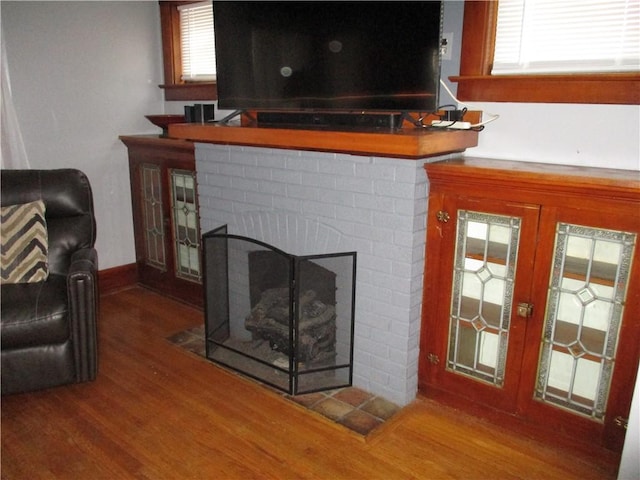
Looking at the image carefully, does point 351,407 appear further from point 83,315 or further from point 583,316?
point 83,315

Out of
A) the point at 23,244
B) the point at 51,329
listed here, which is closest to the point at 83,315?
the point at 51,329

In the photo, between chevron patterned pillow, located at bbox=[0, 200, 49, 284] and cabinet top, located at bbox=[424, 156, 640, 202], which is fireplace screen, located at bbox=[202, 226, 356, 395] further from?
chevron patterned pillow, located at bbox=[0, 200, 49, 284]

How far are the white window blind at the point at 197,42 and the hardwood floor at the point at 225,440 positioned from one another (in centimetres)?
199

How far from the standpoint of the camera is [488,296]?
6.82 feet

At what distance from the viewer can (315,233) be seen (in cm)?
241

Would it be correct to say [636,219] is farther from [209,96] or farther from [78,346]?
[209,96]

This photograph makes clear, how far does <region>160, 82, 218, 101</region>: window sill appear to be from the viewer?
3.27m

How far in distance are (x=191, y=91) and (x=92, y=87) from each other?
63 centimetres

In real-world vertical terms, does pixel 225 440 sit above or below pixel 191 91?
below

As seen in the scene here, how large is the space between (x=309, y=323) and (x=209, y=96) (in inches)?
68.7

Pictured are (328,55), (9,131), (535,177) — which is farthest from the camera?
(9,131)

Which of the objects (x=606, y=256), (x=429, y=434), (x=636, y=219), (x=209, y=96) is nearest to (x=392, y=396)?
(x=429, y=434)

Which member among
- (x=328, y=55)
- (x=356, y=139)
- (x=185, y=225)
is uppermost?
(x=328, y=55)

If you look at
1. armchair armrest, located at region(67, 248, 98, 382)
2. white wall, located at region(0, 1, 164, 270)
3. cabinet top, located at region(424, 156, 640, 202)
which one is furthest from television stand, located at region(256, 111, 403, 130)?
white wall, located at region(0, 1, 164, 270)
